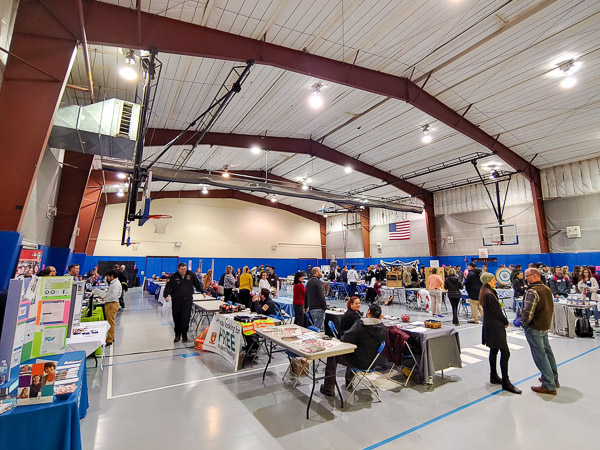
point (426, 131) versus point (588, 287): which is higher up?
point (426, 131)

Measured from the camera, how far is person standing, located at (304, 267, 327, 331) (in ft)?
16.4

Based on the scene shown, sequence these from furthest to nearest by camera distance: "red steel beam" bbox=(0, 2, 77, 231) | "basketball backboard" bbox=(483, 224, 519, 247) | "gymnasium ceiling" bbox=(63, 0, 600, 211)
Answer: "basketball backboard" bbox=(483, 224, 519, 247)
"gymnasium ceiling" bbox=(63, 0, 600, 211)
"red steel beam" bbox=(0, 2, 77, 231)

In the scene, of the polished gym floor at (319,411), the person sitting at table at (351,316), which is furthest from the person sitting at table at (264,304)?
the person sitting at table at (351,316)

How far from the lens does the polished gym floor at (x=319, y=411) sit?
2488mm

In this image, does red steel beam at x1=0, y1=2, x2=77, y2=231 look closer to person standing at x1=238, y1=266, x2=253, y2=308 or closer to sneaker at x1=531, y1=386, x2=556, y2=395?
person standing at x1=238, y1=266, x2=253, y2=308

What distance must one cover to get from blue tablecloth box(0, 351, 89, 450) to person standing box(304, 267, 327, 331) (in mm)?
3526

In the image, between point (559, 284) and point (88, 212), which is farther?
point (88, 212)

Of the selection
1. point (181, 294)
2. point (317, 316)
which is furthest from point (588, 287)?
Result: point (181, 294)

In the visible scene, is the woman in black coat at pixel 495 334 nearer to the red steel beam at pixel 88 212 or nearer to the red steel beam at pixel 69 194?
the red steel beam at pixel 69 194

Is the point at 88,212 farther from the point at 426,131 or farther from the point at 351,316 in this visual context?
the point at 426,131

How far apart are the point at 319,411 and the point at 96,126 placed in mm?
6060

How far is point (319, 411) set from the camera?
9.85ft

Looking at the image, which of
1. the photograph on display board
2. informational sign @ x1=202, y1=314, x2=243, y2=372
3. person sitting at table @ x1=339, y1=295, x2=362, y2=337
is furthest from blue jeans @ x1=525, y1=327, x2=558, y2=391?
the photograph on display board

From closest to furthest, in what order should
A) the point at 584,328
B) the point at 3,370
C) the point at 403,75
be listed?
the point at 3,370
the point at 584,328
the point at 403,75
